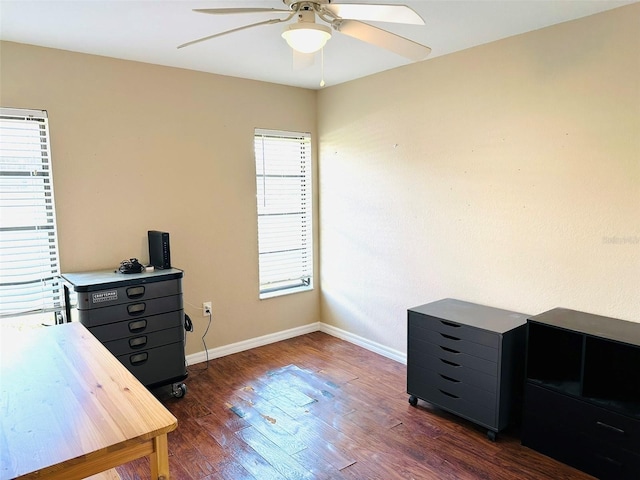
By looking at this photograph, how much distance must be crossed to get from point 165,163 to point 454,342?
2.48m

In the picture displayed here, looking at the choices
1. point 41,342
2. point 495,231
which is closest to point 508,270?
point 495,231

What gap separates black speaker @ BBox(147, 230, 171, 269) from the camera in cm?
307

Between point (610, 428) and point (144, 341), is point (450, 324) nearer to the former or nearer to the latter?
point (610, 428)

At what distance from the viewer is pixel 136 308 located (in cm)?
277

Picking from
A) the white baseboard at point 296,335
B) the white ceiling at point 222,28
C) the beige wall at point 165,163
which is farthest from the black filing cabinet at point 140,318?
the white ceiling at point 222,28

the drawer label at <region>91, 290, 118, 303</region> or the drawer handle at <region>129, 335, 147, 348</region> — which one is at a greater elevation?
the drawer label at <region>91, 290, 118, 303</region>

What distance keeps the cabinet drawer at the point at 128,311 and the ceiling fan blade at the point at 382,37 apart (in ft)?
6.66

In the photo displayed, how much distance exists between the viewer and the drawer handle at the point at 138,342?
2.77 meters

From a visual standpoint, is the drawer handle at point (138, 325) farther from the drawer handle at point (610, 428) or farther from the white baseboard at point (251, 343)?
the drawer handle at point (610, 428)

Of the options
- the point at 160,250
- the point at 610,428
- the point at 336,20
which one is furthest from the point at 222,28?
the point at 610,428

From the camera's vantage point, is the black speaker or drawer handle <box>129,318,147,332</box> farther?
the black speaker

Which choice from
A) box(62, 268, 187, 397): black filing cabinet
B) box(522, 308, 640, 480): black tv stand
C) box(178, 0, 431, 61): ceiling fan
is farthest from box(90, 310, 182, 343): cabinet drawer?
box(522, 308, 640, 480): black tv stand

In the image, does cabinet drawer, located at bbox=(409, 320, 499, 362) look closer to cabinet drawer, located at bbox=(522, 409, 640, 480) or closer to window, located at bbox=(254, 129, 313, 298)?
cabinet drawer, located at bbox=(522, 409, 640, 480)

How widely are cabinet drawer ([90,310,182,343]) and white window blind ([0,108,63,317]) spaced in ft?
2.00
